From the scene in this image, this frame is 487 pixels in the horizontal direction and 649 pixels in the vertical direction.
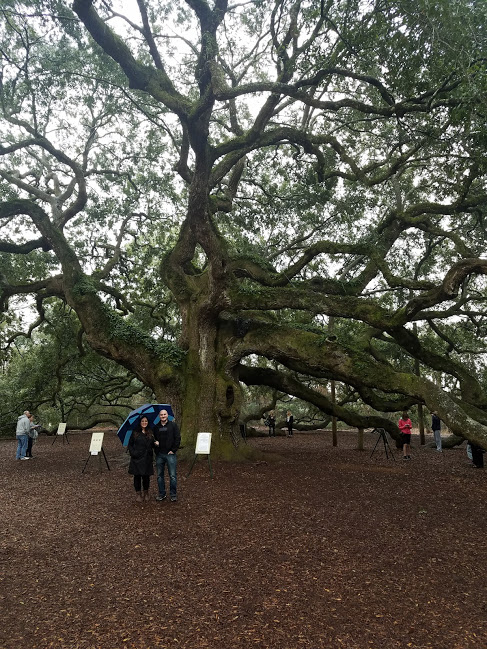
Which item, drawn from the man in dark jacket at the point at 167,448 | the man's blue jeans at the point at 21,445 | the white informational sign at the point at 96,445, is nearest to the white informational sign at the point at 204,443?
the man in dark jacket at the point at 167,448

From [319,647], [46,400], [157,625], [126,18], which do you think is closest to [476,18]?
[126,18]

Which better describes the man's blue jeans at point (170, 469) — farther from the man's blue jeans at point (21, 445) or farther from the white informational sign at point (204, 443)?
the man's blue jeans at point (21, 445)

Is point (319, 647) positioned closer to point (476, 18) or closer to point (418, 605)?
point (418, 605)

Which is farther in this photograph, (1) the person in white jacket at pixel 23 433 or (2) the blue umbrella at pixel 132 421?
(1) the person in white jacket at pixel 23 433

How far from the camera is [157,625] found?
3336 millimetres

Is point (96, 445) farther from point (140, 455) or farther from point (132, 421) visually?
point (140, 455)

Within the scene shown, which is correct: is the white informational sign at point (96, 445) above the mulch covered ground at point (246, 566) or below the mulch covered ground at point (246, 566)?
above

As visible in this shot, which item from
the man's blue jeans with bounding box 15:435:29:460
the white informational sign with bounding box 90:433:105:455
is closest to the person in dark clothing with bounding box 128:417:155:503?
the white informational sign with bounding box 90:433:105:455

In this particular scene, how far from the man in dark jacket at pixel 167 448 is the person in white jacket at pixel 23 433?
7.06m

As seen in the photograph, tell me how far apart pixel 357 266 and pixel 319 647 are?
11.7 metres

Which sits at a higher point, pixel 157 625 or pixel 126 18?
pixel 126 18

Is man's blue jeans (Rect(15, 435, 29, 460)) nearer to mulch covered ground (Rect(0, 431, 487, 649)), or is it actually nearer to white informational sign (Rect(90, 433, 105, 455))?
white informational sign (Rect(90, 433, 105, 455))

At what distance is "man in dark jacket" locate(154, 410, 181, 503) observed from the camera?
6820mm

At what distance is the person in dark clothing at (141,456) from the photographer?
677 cm
